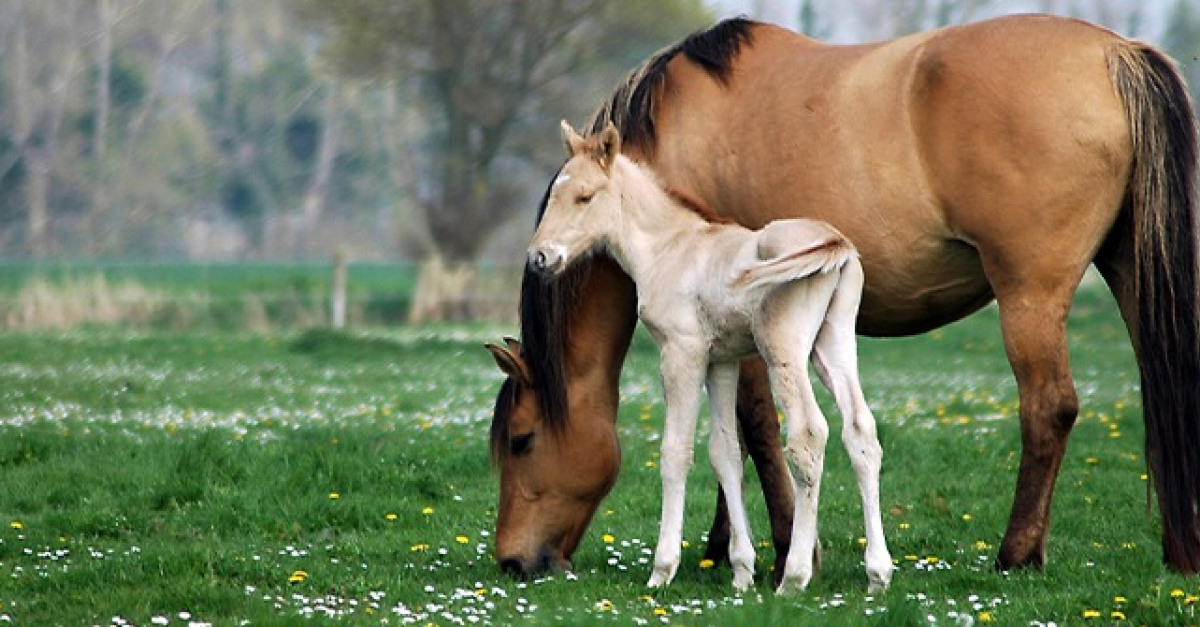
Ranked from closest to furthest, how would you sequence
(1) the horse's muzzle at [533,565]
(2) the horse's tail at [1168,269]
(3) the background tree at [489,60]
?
(2) the horse's tail at [1168,269] < (1) the horse's muzzle at [533,565] < (3) the background tree at [489,60]

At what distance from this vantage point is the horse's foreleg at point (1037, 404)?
6.20 meters

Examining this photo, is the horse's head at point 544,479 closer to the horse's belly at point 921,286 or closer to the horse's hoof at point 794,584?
the horse's hoof at point 794,584

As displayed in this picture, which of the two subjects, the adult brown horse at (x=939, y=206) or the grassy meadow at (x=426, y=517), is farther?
the adult brown horse at (x=939, y=206)

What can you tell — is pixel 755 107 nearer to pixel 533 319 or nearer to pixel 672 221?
pixel 672 221

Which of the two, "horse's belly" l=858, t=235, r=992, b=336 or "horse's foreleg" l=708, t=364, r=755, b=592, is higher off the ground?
"horse's belly" l=858, t=235, r=992, b=336

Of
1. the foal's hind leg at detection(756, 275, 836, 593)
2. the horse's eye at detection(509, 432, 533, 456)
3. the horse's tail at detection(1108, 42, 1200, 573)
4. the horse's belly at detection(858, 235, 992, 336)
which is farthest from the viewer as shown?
the horse's eye at detection(509, 432, 533, 456)

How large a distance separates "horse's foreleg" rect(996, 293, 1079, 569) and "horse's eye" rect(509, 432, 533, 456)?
2063 mm

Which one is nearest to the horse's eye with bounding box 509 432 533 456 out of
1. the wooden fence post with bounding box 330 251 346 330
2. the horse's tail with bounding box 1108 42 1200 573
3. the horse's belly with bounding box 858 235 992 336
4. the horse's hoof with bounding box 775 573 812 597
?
the horse's hoof with bounding box 775 573 812 597

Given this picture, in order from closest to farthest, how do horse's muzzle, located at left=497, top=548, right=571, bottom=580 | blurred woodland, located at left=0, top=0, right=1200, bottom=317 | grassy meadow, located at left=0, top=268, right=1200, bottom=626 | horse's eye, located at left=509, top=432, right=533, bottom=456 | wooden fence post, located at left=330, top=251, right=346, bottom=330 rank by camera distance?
grassy meadow, located at left=0, top=268, right=1200, bottom=626 < horse's muzzle, located at left=497, top=548, right=571, bottom=580 < horse's eye, located at left=509, top=432, right=533, bottom=456 < wooden fence post, located at left=330, top=251, right=346, bottom=330 < blurred woodland, located at left=0, top=0, right=1200, bottom=317

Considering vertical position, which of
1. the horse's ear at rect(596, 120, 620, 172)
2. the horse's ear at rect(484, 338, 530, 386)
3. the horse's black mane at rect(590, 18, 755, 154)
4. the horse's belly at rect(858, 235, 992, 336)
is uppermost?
the horse's black mane at rect(590, 18, 755, 154)

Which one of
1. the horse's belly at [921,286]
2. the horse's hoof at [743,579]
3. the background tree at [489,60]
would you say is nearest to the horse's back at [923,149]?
the horse's belly at [921,286]

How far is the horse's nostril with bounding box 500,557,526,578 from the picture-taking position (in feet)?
21.7

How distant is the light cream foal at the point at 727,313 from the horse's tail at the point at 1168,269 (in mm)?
1215

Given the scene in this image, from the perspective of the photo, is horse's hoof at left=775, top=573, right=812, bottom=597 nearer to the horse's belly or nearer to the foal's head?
the horse's belly
